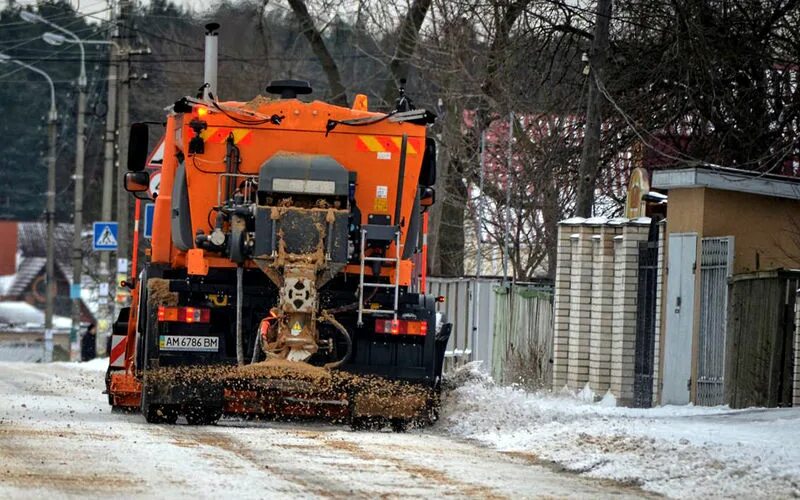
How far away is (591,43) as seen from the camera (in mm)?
21672

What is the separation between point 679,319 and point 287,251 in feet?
16.6

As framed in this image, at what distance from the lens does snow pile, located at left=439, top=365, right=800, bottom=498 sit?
34.0 feet

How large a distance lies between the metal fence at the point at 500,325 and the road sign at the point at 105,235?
13506 millimetres

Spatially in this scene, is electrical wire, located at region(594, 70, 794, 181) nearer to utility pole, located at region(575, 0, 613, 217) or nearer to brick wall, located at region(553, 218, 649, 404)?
utility pole, located at region(575, 0, 613, 217)

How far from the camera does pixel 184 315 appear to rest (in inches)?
566

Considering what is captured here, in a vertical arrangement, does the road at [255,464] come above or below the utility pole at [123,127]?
below

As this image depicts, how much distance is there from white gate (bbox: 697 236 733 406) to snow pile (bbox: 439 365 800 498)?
533 millimetres

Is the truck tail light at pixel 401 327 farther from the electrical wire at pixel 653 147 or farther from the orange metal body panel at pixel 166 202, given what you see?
the electrical wire at pixel 653 147

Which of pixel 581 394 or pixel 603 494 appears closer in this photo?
pixel 603 494

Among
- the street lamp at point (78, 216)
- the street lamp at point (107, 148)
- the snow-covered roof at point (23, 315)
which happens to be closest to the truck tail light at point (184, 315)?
the street lamp at point (107, 148)

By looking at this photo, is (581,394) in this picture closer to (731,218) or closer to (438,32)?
(731,218)

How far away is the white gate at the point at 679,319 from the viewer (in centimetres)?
1723

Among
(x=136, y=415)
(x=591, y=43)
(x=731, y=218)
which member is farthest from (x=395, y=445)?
(x=591, y=43)

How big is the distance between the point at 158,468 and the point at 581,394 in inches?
369
